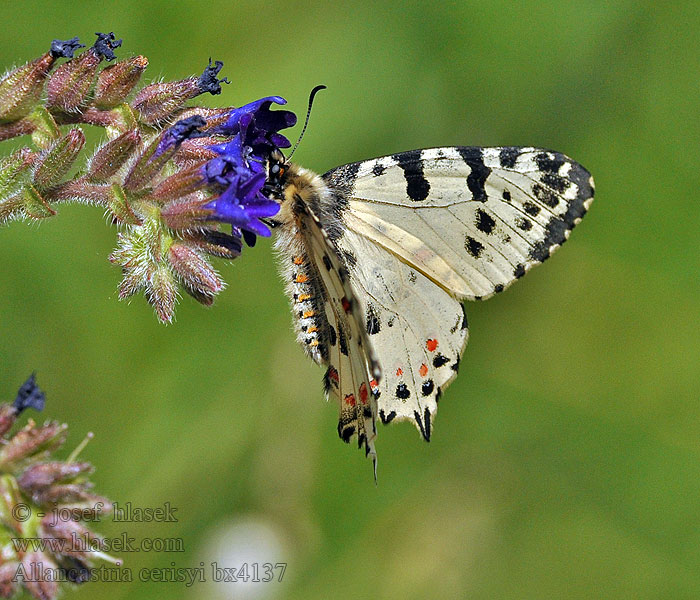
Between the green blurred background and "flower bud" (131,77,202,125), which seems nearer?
"flower bud" (131,77,202,125)

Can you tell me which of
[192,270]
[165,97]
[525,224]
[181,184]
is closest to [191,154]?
[181,184]

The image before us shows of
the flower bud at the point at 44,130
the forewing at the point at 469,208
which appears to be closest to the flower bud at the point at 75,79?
the flower bud at the point at 44,130

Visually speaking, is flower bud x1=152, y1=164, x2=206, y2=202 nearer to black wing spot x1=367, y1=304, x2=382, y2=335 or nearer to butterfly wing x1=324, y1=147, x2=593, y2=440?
butterfly wing x1=324, y1=147, x2=593, y2=440

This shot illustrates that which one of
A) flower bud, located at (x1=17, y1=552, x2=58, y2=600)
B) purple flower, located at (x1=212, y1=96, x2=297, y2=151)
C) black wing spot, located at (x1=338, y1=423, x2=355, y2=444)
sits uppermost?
purple flower, located at (x1=212, y1=96, x2=297, y2=151)

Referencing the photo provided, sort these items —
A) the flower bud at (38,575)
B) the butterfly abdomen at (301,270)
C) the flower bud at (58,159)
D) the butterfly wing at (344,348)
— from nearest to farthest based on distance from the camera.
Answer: the flower bud at (38,575)
the butterfly wing at (344,348)
the flower bud at (58,159)
the butterfly abdomen at (301,270)

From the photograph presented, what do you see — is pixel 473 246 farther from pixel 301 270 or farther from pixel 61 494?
pixel 61 494

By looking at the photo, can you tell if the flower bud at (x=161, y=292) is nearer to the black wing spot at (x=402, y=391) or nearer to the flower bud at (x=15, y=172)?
the flower bud at (x=15, y=172)

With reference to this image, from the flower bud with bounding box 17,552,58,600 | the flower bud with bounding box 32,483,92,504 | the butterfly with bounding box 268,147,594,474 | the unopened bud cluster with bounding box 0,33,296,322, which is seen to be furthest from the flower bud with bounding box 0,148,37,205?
the flower bud with bounding box 17,552,58,600

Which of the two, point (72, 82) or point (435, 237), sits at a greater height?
point (72, 82)
